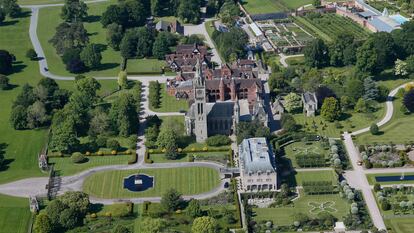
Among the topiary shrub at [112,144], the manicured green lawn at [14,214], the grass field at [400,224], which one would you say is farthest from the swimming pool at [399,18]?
the manicured green lawn at [14,214]

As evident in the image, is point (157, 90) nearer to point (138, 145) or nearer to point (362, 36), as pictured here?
point (138, 145)

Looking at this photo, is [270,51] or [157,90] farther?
[270,51]

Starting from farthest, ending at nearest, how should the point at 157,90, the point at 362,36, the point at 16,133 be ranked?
the point at 362,36
the point at 157,90
the point at 16,133

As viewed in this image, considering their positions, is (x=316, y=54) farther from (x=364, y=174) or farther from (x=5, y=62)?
(x=5, y=62)

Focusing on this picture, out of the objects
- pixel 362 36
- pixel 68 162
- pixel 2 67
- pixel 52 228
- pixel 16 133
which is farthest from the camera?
pixel 362 36

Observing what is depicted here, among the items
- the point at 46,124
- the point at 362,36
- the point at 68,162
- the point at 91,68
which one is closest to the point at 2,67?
A: the point at 91,68

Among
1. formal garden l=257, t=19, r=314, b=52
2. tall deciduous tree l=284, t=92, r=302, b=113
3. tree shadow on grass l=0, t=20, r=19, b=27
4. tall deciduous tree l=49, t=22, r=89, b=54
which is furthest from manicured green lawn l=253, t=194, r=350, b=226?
tree shadow on grass l=0, t=20, r=19, b=27

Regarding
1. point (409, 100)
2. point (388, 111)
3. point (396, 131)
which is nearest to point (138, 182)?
point (396, 131)
